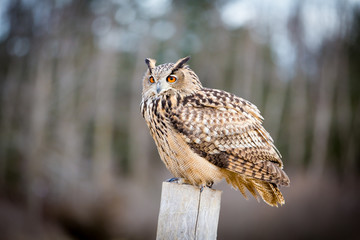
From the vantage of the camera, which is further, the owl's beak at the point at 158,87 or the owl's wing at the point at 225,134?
the owl's beak at the point at 158,87

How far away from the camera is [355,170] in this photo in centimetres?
1511

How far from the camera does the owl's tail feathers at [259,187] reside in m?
3.00

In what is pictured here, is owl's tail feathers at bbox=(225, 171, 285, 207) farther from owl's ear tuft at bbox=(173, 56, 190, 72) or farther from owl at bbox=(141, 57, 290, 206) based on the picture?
owl's ear tuft at bbox=(173, 56, 190, 72)

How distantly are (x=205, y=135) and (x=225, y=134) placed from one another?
0.19 meters

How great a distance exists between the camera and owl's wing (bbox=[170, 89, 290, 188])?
9.10ft

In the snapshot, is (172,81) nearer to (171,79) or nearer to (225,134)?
(171,79)

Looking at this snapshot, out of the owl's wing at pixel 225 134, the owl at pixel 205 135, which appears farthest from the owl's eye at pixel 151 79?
the owl's wing at pixel 225 134

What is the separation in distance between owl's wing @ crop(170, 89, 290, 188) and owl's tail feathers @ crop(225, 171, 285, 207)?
0.17 meters

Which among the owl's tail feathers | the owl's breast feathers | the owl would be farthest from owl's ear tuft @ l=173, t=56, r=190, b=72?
the owl's tail feathers

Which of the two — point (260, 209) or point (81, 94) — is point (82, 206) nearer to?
point (260, 209)

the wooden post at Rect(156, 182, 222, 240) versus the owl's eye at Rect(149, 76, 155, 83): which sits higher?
the owl's eye at Rect(149, 76, 155, 83)

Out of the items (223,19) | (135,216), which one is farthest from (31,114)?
(223,19)

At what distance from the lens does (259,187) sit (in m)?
3.06

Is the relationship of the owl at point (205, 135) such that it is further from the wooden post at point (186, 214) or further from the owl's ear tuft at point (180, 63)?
the wooden post at point (186, 214)
